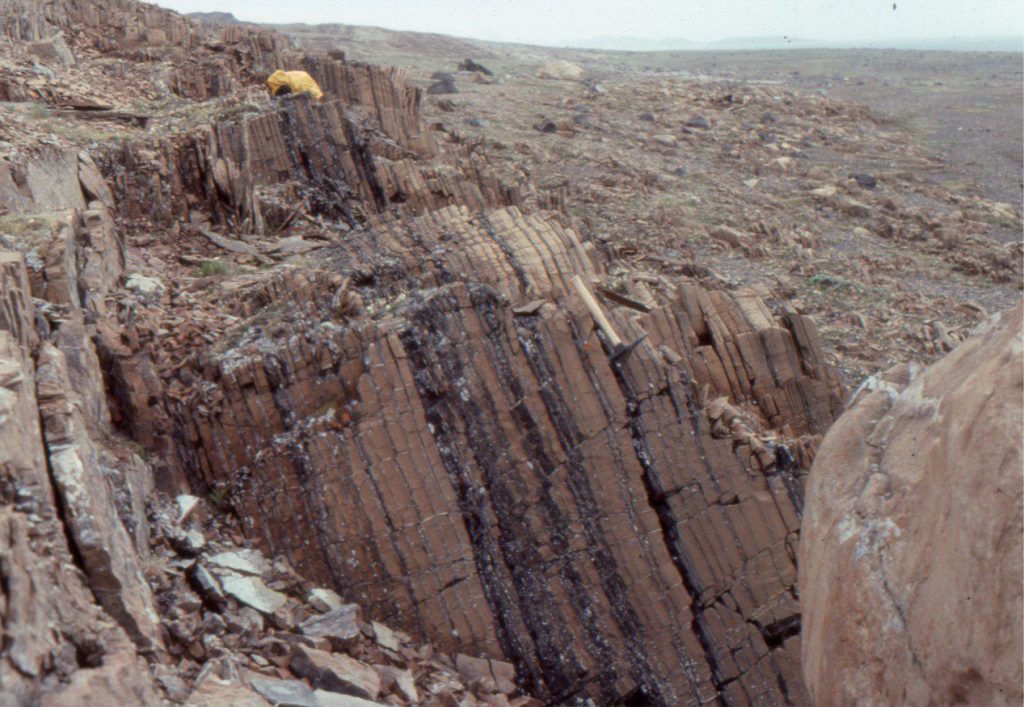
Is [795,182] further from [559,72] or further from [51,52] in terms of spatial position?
[559,72]

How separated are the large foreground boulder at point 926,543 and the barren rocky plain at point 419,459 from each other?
0.02m

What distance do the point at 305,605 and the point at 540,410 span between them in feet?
8.36

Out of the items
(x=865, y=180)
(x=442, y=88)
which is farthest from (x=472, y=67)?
(x=865, y=180)

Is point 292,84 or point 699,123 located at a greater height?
point 699,123

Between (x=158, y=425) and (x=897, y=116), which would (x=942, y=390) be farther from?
(x=897, y=116)

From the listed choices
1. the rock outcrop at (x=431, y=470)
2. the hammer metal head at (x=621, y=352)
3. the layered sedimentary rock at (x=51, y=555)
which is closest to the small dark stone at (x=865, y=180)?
the rock outcrop at (x=431, y=470)

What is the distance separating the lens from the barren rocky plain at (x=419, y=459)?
4395mm

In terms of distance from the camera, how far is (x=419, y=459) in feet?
23.2

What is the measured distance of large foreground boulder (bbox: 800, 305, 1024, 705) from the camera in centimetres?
409

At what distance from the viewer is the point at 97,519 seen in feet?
14.6

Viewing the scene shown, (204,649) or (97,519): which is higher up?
(97,519)

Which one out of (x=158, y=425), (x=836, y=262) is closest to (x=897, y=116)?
(x=836, y=262)

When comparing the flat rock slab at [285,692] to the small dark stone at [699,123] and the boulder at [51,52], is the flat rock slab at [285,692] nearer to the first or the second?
the boulder at [51,52]

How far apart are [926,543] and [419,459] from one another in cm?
399
